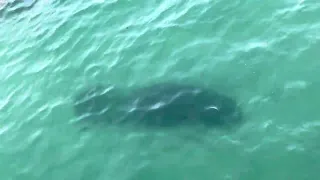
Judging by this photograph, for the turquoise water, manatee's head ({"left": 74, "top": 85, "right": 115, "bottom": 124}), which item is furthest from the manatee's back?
manatee's head ({"left": 74, "top": 85, "right": 115, "bottom": 124})

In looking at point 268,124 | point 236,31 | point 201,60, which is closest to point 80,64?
point 201,60

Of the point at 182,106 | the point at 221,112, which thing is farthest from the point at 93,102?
the point at 221,112

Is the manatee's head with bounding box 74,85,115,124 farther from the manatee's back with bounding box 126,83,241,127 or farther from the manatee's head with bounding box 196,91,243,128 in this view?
the manatee's head with bounding box 196,91,243,128

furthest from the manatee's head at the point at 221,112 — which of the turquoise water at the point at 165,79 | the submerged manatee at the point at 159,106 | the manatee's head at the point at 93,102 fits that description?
the manatee's head at the point at 93,102

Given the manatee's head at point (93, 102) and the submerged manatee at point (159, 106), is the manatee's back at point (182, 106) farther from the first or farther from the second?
the manatee's head at point (93, 102)

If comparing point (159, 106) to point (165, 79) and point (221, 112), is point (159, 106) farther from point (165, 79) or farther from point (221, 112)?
point (221, 112)
